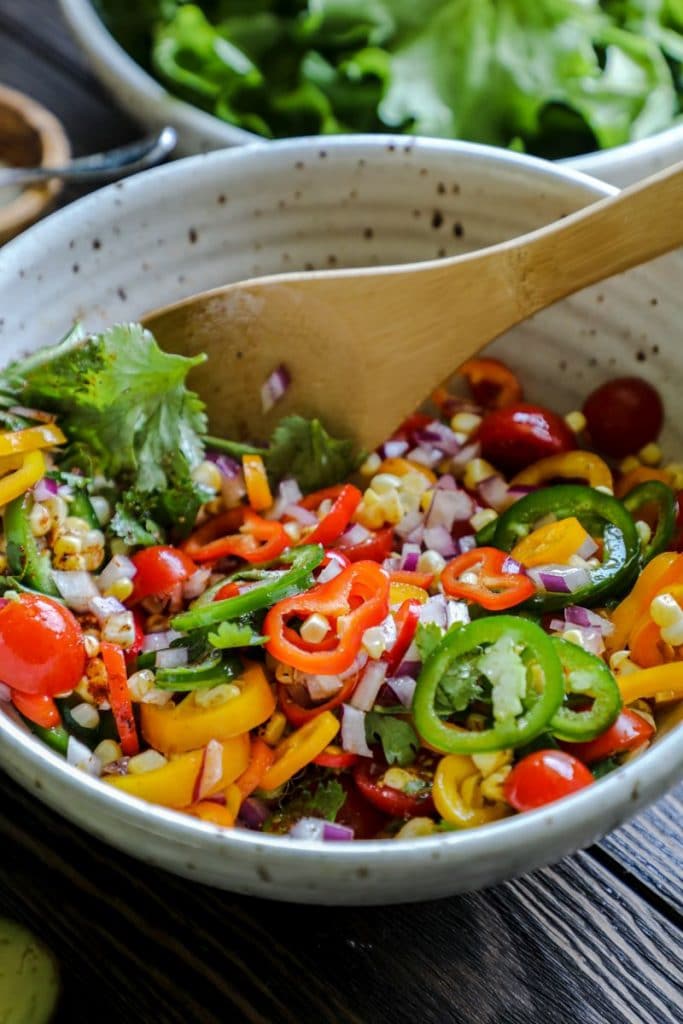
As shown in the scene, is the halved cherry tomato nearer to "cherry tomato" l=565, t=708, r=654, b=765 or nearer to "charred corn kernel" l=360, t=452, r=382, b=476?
"cherry tomato" l=565, t=708, r=654, b=765

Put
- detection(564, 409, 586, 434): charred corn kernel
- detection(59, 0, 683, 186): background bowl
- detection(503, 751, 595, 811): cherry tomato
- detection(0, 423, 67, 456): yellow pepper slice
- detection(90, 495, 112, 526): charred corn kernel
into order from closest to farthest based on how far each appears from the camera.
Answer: detection(503, 751, 595, 811): cherry tomato
detection(0, 423, 67, 456): yellow pepper slice
detection(90, 495, 112, 526): charred corn kernel
detection(564, 409, 586, 434): charred corn kernel
detection(59, 0, 683, 186): background bowl

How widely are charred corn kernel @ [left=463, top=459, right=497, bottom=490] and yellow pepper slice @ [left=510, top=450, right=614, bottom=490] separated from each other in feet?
0.16

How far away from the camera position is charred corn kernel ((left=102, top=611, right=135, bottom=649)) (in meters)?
1.73

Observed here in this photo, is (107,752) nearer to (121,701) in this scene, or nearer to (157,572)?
(121,701)

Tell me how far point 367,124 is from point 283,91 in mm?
259

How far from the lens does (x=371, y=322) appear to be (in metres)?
1.99

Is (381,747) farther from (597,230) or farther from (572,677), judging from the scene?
(597,230)

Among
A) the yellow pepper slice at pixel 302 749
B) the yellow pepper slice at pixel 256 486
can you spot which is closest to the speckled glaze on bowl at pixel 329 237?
the yellow pepper slice at pixel 256 486

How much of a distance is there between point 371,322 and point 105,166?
38.9 inches

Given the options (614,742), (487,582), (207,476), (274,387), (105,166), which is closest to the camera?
(614,742)

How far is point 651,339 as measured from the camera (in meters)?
2.03

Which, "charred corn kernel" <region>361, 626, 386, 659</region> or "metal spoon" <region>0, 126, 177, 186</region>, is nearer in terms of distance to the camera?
"charred corn kernel" <region>361, 626, 386, 659</region>

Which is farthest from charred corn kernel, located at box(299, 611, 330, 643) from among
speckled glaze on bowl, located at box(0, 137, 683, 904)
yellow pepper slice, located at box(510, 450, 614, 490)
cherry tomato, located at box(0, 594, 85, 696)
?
speckled glaze on bowl, located at box(0, 137, 683, 904)

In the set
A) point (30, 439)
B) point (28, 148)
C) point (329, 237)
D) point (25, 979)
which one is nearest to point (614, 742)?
point (25, 979)
